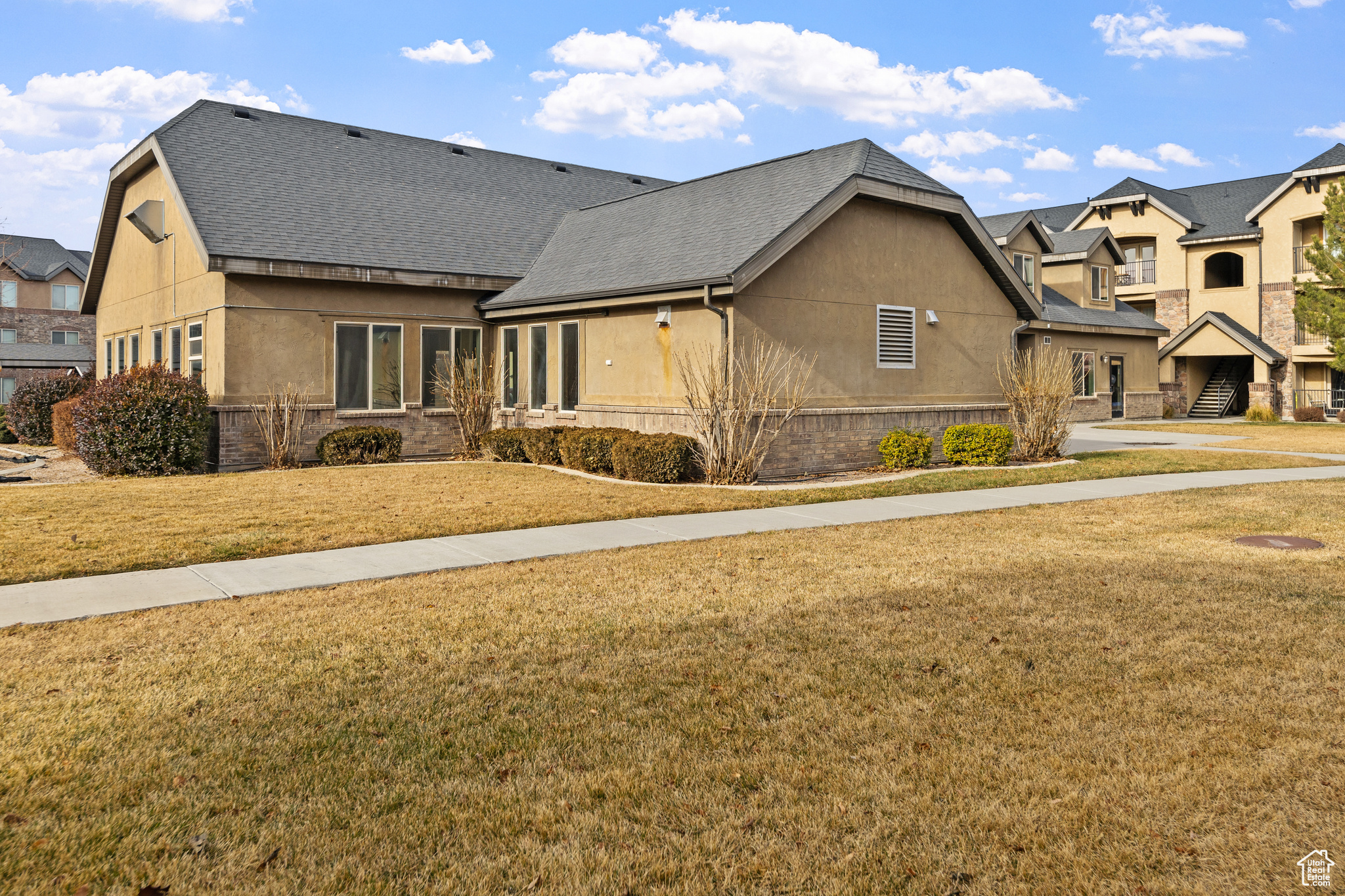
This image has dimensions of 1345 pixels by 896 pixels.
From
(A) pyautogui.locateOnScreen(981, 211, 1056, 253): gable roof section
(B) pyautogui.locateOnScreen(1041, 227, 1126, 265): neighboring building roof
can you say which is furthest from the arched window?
(A) pyautogui.locateOnScreen(981, 211, 1056, 253): gable roof section

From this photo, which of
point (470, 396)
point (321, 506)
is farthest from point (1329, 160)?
point (321, 506)

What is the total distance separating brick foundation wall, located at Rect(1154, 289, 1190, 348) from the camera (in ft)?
128

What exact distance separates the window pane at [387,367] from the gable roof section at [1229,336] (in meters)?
31.1

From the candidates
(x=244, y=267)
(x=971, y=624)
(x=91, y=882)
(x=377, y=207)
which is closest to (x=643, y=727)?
(x=91, y=882)

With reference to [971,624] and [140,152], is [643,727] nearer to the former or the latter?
[971,624]

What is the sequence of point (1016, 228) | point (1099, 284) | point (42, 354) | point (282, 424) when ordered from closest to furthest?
point (282, 424), point (1016, 228), point (1099, 284), point (42, 354)

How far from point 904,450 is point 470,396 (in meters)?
9.05

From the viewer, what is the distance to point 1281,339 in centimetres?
3634

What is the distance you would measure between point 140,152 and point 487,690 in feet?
66.8

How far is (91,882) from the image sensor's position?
3242mm

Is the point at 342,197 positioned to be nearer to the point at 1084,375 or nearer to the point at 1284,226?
the point at 1084,375

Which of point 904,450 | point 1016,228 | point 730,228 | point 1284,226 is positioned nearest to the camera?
point 730,228

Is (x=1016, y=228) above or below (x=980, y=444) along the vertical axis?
above

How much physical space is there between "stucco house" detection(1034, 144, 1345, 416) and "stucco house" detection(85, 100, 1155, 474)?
20.6 meters
